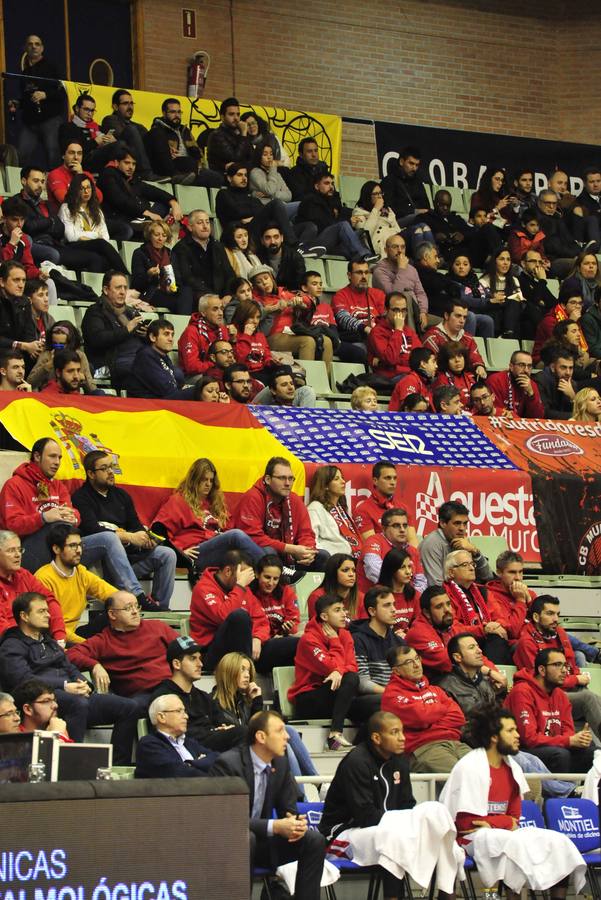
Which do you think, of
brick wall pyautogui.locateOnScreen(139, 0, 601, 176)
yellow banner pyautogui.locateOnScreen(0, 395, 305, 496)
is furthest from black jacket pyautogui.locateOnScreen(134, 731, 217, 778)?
brick wall pyautogui.locateOnScreen(139, 0, 601, 176)

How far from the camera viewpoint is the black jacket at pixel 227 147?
16.8 meters

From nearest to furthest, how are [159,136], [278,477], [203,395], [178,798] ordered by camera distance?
[178,798] < [278,477] < [203,395] < [159,136]

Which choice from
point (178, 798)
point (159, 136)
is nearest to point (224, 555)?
point (178, 798)

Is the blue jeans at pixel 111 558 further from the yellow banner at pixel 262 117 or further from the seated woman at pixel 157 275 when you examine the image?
the yellow banner at pixel 262 117

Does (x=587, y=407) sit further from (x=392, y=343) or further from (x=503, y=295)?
(x=503, y=295)

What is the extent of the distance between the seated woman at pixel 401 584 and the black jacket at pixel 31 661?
Answer: 2.33 metres

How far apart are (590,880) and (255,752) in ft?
6.23

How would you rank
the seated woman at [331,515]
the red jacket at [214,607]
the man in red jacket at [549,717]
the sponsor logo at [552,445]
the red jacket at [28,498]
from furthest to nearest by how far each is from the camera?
the sponsor logo at [552,445]
the seated woman at [331,515]
the red jacket at [28,498]
the red jacket at [214,607]
the man in red jacket at [549,717]

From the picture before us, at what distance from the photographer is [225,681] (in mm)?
9164

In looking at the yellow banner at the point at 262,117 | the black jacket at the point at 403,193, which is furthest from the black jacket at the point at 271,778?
the black jacket at the point at 403,193

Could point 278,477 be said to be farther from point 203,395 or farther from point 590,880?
point 590,880

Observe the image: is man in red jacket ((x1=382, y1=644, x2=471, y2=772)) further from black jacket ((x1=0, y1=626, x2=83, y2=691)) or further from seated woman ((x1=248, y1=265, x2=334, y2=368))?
seated woman ((x1=248, y1=265, x2=334, y2=368))

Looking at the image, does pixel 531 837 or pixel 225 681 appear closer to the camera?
pixel 531 837

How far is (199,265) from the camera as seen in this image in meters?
14.7
